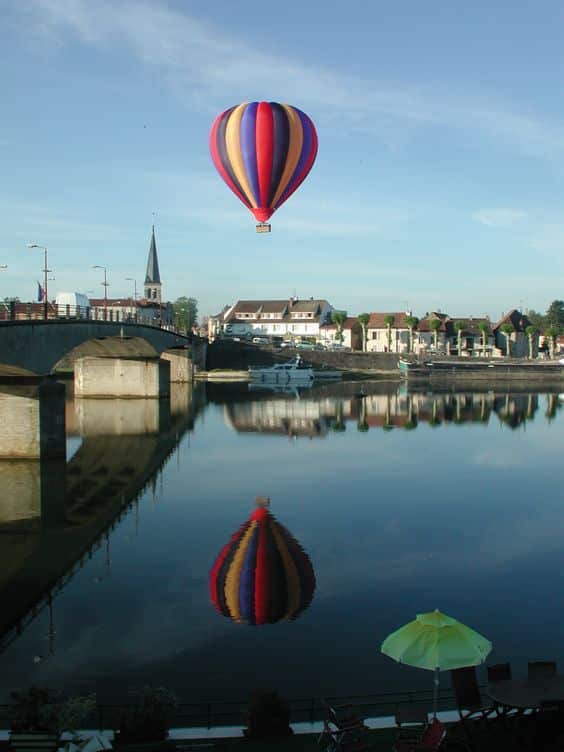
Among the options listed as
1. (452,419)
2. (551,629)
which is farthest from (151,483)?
(452,419)

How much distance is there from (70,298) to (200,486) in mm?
48168

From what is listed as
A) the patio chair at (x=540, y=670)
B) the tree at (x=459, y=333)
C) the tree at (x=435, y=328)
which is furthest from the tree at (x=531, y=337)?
the patio chair at (x=540, y=670)

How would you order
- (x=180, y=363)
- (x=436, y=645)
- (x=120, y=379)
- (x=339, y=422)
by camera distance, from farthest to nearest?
(x=180, y=363)
(x=120, y=379)
(x=339, y=422)
(x=436, y=645)

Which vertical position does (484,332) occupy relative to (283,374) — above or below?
above

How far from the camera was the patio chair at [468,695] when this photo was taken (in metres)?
12.2

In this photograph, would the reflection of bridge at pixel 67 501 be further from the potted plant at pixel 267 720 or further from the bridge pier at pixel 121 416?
the potted plant at pixel 267 720

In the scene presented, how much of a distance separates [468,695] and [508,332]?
147826mm

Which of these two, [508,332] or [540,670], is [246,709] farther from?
[508,332]

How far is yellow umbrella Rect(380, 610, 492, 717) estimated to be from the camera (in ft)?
37.1

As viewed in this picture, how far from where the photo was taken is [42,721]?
10.8 m

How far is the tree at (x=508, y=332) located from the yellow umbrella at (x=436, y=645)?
147 m

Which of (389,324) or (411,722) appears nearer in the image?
(411,722)

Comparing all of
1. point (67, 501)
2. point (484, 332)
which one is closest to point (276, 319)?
point (484, 332)

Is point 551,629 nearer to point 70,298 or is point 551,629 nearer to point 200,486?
point 200,486
